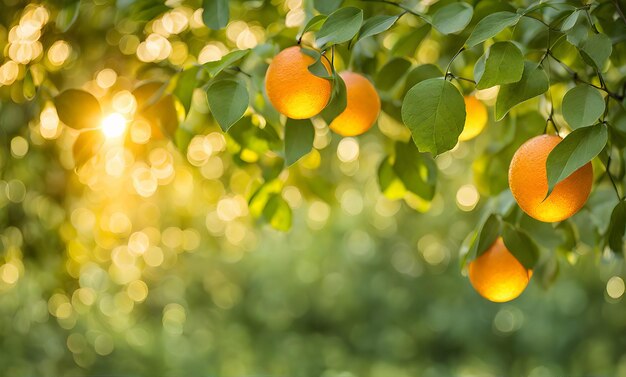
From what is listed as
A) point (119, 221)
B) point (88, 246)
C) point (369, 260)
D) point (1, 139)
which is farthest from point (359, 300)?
point (1, 139)

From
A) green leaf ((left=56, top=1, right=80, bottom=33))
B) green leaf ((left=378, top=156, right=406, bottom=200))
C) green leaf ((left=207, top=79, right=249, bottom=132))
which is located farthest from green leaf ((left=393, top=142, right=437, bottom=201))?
green leaf ((left=56, top=1, right=80, bottom=33))

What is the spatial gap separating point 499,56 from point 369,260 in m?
4.16

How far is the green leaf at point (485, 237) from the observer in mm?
729

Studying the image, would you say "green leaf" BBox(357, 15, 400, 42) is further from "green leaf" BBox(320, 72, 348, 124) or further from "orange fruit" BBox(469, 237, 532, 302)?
"orange fruit" BBox(469, 237, 532, 302)

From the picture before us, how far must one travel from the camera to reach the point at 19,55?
1.25 metres

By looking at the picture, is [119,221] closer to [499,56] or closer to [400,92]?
[400,92]

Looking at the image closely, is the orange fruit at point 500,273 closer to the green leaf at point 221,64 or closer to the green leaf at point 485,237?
the green leaf at point 485,237

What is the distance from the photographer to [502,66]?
55 cm

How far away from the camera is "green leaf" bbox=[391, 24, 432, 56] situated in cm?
76

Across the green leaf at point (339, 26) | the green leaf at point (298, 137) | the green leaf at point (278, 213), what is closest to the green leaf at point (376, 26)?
the green leaf at point (339, 26)

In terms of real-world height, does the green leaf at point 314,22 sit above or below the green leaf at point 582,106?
above

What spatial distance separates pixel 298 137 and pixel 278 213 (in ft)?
0.83

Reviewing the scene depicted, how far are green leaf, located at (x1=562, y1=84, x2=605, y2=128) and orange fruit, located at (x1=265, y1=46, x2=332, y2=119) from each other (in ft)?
0.67

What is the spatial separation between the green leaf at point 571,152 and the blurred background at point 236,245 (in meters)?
0.24
